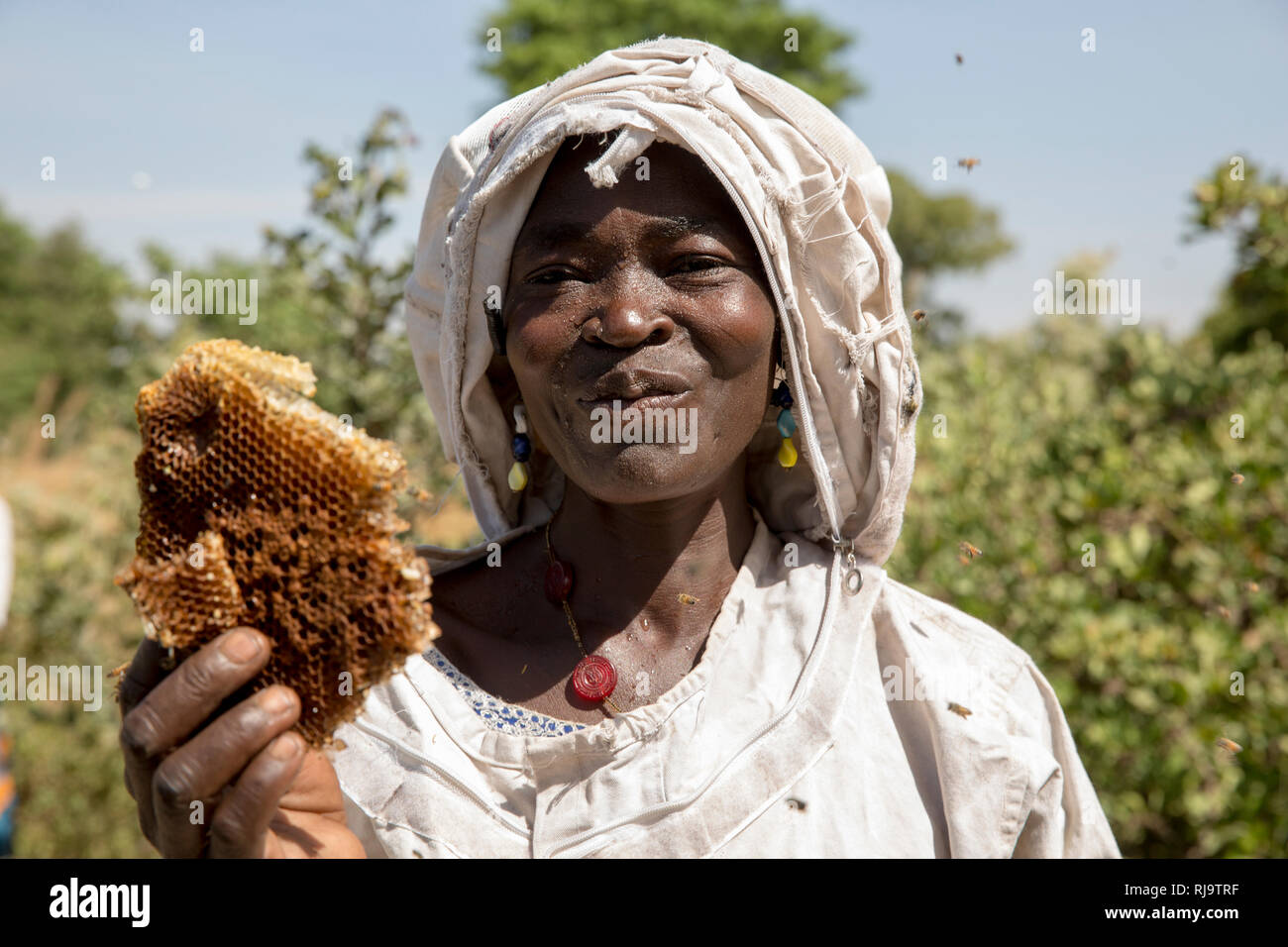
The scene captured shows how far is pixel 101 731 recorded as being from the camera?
5.79 m

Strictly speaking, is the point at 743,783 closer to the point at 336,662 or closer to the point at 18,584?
the point at 336,662

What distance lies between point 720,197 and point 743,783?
49.1 inches

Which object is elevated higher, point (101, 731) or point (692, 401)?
point (692, 401)

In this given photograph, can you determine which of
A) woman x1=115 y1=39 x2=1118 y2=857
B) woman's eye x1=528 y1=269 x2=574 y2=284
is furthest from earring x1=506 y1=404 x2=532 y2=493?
woman's eye x1=528 y1=269 x2=574 y2=284

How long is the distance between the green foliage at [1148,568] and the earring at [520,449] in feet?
7.63

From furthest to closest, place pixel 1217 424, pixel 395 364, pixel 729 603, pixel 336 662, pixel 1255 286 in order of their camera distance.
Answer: pixel 1255 286
pixel 1217 424
pixel 395 364
pixel 729 603
pixel 336 662

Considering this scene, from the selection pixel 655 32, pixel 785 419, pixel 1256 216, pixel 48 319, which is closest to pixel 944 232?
pixel 655 32

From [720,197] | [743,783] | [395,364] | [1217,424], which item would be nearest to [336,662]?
[743,783]

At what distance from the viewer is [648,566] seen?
8.59 ft

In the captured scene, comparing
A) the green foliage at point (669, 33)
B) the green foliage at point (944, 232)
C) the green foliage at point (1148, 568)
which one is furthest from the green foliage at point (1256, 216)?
the green foliage at point (944, 232)

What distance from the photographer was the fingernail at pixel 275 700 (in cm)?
177

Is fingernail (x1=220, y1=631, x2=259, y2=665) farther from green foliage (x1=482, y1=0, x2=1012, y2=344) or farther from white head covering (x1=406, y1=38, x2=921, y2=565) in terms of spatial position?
green foliage (x1=482, y1=0, x2=1012, y2=344)

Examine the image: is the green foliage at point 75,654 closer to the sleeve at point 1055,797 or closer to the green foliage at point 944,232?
the sleeve at point 1055,797

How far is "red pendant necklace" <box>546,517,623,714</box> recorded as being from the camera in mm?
2441
